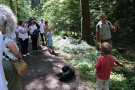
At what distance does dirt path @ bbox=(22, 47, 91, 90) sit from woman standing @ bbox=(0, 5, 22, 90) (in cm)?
259

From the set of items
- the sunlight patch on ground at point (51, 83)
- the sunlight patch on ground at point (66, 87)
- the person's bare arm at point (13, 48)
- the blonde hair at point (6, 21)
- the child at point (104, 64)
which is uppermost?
the blonde hair at point (6, 21)

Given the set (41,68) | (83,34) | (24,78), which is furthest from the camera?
(83,34)

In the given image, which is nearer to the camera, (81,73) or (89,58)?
(81,73)

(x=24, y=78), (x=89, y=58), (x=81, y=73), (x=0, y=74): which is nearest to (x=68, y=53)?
(x=89, y=58)

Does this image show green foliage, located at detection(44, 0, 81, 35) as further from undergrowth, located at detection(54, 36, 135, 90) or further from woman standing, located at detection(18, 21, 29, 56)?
woman standing, located at detection(18, 21, 29, 56)

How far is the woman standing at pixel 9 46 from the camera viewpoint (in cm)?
212

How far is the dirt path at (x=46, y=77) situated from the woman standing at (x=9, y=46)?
2593 millimetres

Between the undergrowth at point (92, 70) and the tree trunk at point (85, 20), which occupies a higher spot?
the tree trunk at point (85, 20)

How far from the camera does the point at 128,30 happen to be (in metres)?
13.7

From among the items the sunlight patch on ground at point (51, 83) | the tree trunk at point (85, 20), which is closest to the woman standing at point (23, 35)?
the sunlight patch on ground at point (51, 83)

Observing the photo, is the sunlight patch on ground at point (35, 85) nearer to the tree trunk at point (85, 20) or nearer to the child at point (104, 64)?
the child at point (104, 64)

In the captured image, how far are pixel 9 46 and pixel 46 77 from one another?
3.56 meters

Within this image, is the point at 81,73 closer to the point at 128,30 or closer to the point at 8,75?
the point at 8,75

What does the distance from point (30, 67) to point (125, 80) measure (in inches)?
146
